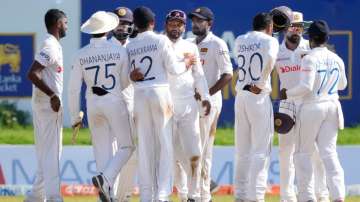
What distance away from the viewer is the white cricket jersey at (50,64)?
52.6 feet

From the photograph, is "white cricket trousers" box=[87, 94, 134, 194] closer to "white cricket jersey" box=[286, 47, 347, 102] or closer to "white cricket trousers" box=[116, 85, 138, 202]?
"white cricket trousers" box=[116, 85, 138, 202]

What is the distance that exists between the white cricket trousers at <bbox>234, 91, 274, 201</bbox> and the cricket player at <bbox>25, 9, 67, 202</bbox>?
2.05 meters

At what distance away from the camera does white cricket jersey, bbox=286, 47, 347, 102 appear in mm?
15852

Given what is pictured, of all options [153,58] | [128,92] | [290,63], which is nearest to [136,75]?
[153,58]

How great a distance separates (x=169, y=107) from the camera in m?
15.8

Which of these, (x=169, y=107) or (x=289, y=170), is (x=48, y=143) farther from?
(x=289, y=170)

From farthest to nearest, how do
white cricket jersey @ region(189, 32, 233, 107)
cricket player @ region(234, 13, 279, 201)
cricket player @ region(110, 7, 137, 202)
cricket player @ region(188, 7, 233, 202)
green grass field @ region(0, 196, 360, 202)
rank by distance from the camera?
green grass field @ region(0, 196, 360, 202) → white cricket jersey @ region(189, 32, 233, 107) → cricket player @ region(188, 7, 233, 202) → cricket player @ region(110, 7, 137, 202) → cricket player @ region(234, 13, 279, 201)

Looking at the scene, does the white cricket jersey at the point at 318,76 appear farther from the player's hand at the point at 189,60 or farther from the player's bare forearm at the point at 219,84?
the player's hand at the point at 189,60

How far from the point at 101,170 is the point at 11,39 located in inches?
336

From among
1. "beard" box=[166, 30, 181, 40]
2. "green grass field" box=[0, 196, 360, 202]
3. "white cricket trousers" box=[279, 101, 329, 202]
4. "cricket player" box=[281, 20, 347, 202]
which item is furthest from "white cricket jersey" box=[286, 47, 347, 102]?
"green grass field" box=[0, 196, 360, 202]

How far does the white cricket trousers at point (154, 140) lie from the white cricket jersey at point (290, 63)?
1.83 metres

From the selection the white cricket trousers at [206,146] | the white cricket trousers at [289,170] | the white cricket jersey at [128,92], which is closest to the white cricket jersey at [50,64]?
the white cricket jersey at [128,92]

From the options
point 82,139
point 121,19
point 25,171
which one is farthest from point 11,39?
point 121,19

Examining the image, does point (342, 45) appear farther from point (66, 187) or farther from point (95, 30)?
point (95, 30)
